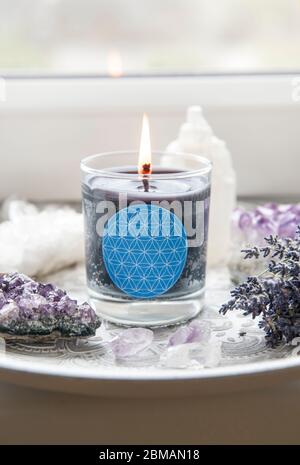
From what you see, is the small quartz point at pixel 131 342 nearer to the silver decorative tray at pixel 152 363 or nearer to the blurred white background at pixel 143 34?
the silver decorative tray at pixel 152 363

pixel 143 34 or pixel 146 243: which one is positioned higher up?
pixel 143 34

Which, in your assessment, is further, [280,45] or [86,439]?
[280,45]

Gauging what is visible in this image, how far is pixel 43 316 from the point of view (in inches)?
23.6

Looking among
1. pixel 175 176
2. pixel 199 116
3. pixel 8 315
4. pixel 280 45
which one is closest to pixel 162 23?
pixel 280 45

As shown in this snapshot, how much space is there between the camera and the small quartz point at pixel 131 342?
601 mm

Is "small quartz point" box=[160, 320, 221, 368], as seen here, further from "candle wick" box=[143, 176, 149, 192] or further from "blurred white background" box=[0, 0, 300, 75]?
"blurred white background" box=[0, 0, 300, 75]

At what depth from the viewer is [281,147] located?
0.99 meters

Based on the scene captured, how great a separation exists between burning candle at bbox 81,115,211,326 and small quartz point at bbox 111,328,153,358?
0.03 metres

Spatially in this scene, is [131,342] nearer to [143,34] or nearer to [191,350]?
[191,350]

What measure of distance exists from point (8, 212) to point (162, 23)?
375 millimetres

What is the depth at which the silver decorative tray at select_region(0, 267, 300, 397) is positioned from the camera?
1.66ft

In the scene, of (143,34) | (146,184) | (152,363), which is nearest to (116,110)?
(143,34)

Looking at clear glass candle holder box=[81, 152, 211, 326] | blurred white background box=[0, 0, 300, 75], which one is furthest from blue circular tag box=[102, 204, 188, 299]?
blurred white background box=[0, 0, 300, 75]

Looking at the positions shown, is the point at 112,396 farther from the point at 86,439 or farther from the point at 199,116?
the point at 199,116
